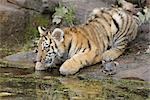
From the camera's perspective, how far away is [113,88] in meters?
6.54

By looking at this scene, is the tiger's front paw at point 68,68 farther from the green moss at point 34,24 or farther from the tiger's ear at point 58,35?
the green moss at point 34,24

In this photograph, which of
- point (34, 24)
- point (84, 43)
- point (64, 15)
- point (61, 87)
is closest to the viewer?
point (61, 87)

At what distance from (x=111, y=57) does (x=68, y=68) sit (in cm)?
91

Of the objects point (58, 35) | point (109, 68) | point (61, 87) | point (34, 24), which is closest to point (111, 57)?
point (109, 68)

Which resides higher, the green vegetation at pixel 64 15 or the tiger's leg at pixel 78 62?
the green vegetation at pixel 64 15

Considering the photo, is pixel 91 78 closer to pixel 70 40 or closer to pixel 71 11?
pixel 70 40

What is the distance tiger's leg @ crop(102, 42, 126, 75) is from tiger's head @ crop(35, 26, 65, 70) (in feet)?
2.05

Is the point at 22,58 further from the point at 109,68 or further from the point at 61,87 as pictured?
the point at 61,87

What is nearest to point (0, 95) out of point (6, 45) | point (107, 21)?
point (107, 21)

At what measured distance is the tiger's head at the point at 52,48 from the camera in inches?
299

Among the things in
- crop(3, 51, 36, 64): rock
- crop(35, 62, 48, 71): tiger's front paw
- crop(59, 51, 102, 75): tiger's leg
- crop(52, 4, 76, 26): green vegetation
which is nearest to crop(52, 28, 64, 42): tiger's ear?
crop(59, 51, 102, 75): tiger's leg

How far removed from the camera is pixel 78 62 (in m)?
7.43

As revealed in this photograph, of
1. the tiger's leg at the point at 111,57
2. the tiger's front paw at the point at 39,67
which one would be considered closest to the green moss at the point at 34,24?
the tiger's leg at the point at 111,57

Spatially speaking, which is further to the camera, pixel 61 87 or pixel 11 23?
pixel 11 23
